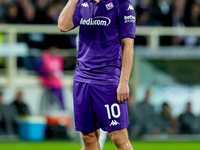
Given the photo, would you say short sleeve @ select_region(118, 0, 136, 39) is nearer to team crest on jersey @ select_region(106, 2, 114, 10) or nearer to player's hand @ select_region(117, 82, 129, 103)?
team crest on jersey @ select_region(106, 2, 114, 10)

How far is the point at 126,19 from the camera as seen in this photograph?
6.41 meters

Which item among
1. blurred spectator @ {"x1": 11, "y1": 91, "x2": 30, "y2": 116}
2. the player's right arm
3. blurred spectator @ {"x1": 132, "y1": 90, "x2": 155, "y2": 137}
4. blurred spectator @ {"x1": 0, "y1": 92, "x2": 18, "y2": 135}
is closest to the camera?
the player's right arm

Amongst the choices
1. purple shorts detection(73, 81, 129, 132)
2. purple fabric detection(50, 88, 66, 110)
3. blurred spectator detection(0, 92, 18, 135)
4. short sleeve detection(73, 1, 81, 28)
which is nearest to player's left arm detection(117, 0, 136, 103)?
purple shorts detection(73, 81, 129, 132)

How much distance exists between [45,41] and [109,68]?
393 inches

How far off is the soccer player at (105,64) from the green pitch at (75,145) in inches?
253

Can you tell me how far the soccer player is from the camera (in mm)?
6418

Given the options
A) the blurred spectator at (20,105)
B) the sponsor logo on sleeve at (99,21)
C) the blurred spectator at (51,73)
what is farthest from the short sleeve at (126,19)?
the blurred spectator at (51,73)

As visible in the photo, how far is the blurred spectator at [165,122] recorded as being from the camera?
1591 centimetres

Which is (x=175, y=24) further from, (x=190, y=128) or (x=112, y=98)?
(x=112, y=98)

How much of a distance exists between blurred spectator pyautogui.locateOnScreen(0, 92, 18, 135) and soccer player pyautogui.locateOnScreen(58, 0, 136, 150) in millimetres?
8921

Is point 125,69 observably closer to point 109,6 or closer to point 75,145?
point 109,6

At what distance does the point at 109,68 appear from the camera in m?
6.52

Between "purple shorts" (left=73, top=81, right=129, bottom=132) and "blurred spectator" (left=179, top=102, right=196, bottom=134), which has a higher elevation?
"purple shorts" (left=73, top=81, right=129, bottom=132)

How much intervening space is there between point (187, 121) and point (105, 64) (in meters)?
9.82
